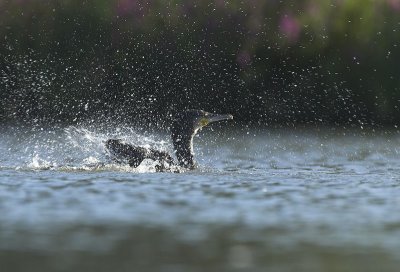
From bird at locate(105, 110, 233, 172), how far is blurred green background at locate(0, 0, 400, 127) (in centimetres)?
868

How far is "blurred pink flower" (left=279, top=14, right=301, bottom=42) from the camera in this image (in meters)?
27.4

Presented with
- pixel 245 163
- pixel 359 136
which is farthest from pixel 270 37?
pixel 245 163

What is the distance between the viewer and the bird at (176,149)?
14.2 meters

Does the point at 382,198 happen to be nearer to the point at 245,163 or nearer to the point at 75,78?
the point at 245,163

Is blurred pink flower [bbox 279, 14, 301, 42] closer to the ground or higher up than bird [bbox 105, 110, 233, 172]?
higher up

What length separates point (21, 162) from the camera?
1559cm

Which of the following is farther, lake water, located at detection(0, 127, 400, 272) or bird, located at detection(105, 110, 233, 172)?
bird, located at detection(105, 110, 233, 172)

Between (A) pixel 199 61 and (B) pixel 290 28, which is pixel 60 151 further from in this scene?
(B) pixel 290 28

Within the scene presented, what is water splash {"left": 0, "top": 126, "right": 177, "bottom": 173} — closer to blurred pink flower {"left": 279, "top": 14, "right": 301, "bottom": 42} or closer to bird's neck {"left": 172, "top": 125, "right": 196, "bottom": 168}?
bird's neck {"left": 172, "top": 125, "right": 196, "bottom": 168}

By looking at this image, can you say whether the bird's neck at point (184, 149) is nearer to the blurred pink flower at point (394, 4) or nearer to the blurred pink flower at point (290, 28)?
the blurred pink flower at point (290, 28)

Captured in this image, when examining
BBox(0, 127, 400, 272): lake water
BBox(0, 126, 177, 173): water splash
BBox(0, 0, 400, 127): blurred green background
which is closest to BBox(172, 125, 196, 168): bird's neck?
BBox(0, 127, 400, 272): lake water

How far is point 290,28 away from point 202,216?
18592 mm

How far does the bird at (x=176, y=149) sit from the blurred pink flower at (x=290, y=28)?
12.1m

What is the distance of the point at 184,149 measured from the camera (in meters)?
15.3
